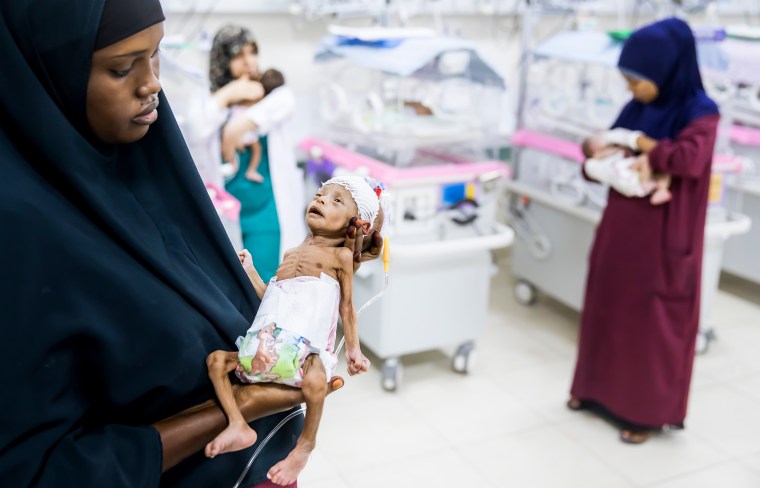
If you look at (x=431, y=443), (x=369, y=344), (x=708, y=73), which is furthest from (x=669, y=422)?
(x=708, y=73)

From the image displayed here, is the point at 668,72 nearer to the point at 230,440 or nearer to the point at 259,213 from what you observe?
the point at 259,213

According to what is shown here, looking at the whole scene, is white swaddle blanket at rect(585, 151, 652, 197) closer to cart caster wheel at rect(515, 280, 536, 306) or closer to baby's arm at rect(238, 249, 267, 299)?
cart caster wheel at rect(515, 280, 536, 306)

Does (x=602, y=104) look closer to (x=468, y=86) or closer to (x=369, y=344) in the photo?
(x=468, y=86)

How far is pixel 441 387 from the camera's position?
334 centimetres

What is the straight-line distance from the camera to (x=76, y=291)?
0.92m

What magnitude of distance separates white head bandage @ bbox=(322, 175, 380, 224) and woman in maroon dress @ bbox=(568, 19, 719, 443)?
171 cm

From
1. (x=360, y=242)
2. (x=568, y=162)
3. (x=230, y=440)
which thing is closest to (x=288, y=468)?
(x=230, y=440)

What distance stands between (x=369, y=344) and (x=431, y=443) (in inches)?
22.0

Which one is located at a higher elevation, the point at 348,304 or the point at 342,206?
the point at 342,206

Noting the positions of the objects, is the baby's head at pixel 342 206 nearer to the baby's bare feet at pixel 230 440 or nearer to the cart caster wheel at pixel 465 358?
the baby's bare feet at pixel 230 440

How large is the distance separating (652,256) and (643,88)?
60 centimetres

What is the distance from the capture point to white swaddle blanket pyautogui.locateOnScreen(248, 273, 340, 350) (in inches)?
43.8

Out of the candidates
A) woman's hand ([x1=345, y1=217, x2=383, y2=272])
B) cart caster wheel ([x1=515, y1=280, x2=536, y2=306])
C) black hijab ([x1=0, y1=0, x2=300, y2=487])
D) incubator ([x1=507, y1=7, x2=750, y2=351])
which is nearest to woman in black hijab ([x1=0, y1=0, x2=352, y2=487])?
black hijab ([x1=0, y1=0, x2=300, y2=487])

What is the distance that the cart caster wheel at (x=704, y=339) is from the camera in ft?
12.0
